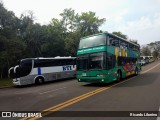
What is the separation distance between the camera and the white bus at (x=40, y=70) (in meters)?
19.8

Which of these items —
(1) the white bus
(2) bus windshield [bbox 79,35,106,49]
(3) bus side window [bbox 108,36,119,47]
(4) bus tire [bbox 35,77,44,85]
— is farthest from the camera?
(4) bus tire [bbox 35,77,44,85]

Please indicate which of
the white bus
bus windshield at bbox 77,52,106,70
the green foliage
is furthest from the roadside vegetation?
bus windshield at bbox 77,52,106,70

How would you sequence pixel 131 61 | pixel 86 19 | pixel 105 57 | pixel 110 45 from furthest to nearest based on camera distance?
pixel 86 19
pixel 131 61
pixel 110 45
pixel 105 57

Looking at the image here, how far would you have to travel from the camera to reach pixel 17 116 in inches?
295

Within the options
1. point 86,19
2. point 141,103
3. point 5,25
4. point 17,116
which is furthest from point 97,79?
point 86,19

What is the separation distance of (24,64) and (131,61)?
10.9 metres

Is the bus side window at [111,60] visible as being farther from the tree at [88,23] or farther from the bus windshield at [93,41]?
the tree at [88,23]

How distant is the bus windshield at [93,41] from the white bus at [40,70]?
264 inches

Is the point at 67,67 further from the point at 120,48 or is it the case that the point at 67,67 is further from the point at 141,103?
the point at 141,103

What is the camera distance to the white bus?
19750mm

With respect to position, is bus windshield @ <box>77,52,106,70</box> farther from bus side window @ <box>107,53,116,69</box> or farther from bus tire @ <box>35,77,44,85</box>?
bus tire @ <box>35,77,44,85</box>

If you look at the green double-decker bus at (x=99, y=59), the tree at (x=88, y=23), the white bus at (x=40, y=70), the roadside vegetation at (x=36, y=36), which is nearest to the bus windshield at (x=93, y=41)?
the green double-decker bus at (x=99, y=59)

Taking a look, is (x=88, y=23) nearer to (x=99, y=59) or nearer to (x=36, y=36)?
(x=36, y=36)

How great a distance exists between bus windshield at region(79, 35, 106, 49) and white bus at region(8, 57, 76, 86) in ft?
22.0
